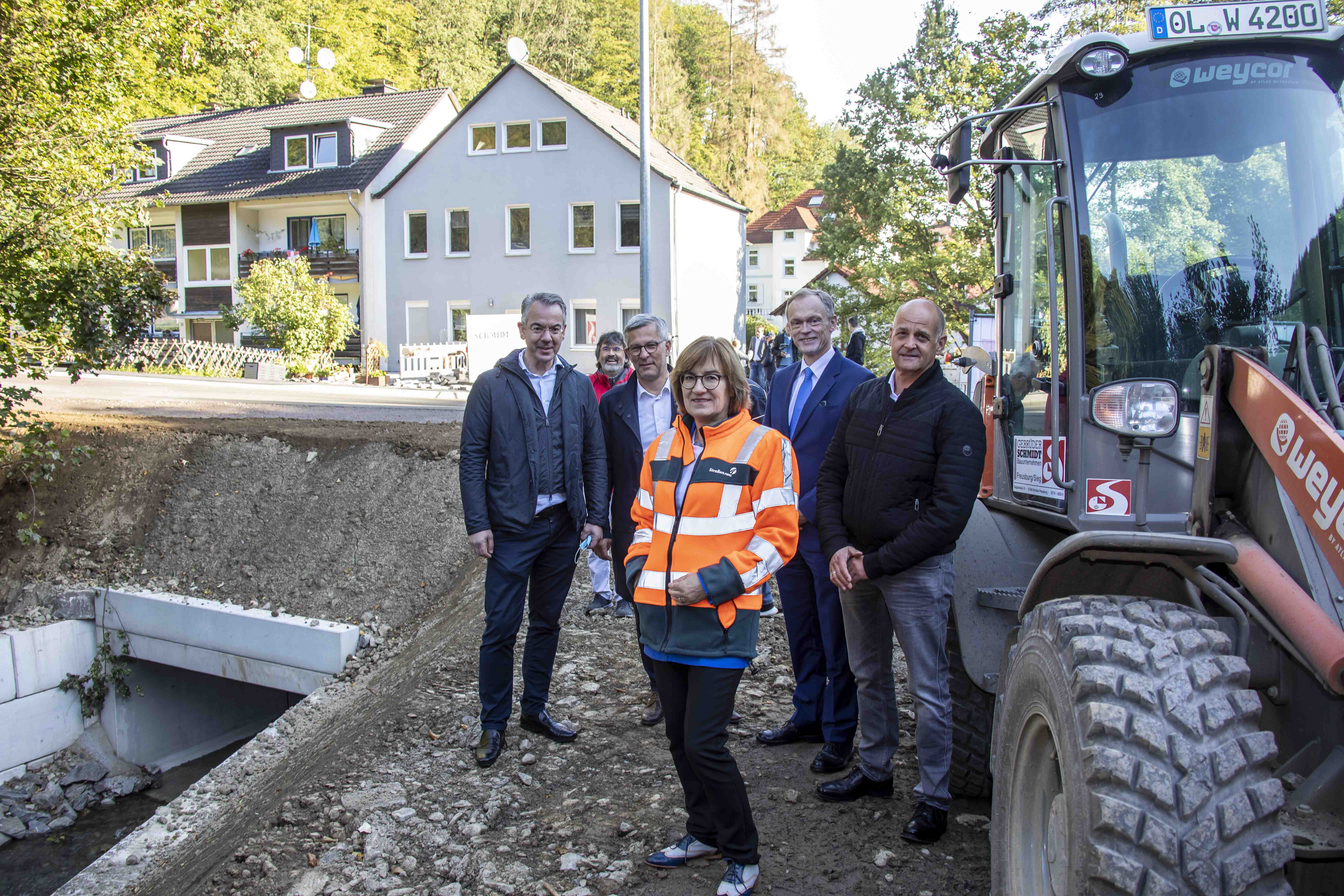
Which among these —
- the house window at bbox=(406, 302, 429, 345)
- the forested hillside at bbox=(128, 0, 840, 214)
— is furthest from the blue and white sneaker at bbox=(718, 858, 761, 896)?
the forested hillside at bbox=(128, 0, 840, 214)

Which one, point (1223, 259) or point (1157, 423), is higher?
point (1223, 259)

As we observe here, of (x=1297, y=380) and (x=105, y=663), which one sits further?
(x=105, y=663)

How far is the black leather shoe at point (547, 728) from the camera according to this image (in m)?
5.05

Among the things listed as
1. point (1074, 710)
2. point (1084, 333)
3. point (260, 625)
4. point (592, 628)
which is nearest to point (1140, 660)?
point (1074, 710)

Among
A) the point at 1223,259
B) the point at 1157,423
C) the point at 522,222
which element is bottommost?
the point at 1157,423

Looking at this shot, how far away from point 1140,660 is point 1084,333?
1.45 m

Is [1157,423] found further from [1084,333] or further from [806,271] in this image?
[806,271]

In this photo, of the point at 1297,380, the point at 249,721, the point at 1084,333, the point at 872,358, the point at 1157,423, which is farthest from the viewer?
the point at 872,358

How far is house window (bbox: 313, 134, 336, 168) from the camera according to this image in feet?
115

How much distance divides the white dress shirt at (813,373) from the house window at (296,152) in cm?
3513

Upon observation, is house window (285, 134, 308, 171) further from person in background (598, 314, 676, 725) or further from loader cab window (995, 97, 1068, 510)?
loader cab window (995, 97, 1068, 510)

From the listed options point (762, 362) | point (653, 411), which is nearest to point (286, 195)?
point (762, 362)

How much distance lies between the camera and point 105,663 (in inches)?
386

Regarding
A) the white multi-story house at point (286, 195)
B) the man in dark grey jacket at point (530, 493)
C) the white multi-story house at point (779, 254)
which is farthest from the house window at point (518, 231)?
the white multi-story house at point (779, 254)
